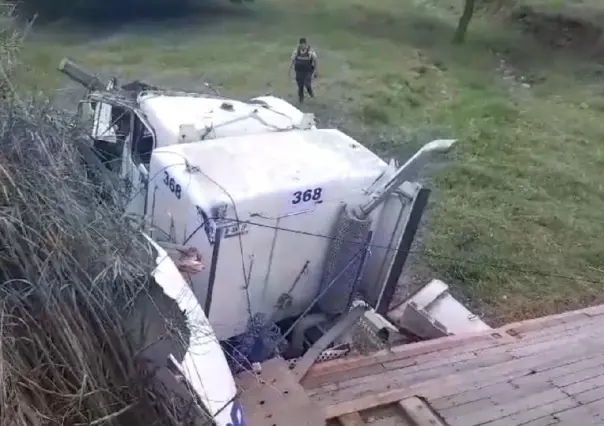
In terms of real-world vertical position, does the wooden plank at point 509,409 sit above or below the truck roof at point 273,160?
below

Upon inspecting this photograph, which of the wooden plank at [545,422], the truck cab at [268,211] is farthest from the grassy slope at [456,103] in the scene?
the wooden plank at [545,422]

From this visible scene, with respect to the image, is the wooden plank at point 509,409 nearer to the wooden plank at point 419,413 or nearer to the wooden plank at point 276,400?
the wooden plank at point 419,413

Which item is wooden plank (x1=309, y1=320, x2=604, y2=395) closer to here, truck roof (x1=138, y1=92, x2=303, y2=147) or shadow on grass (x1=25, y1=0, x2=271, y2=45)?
truck roof (x1=138, y1=92, x2=303, y2=147)

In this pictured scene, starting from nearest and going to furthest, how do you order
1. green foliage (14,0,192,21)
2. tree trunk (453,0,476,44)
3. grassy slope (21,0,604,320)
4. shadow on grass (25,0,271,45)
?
1. grassy slope (21,0,604,320)
2. shadow on grass (25,0,271,45)
3. green foliage (14,0,192,21)
4. tree trunk (453,0,476,44)

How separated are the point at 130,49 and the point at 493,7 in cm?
1089

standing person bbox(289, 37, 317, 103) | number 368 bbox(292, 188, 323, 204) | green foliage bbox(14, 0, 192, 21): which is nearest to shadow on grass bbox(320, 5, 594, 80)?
green foliage bbox(14, 0, 192, 21)

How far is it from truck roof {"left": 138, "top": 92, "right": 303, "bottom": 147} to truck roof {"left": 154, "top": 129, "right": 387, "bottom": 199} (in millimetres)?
355

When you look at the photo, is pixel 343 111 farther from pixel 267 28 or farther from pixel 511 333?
pixel 511 333

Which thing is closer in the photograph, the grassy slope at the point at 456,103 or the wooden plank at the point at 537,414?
the wooden plank at the point at 537,414

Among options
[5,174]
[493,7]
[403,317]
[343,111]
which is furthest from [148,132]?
[493,7]

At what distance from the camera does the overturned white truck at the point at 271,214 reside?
5363 mm

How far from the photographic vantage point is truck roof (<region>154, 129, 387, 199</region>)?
547 cm

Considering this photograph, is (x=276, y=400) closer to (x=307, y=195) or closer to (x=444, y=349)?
(x=307, y=195)

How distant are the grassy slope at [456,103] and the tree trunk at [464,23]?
1.23ft
